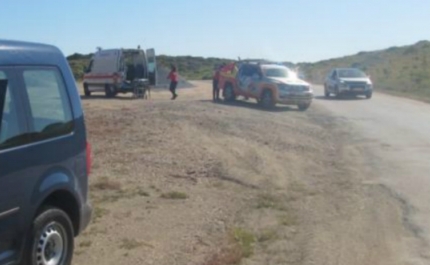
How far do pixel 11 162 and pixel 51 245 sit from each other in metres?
1.05

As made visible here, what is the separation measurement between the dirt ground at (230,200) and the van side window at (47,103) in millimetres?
1475

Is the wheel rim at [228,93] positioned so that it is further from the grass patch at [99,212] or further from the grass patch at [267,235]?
the grass patch at [267,235]

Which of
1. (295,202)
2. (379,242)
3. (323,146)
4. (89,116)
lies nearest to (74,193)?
(379,242)

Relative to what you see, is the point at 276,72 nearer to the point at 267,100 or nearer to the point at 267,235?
the point at 267,100

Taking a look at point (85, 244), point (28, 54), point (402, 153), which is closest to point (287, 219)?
point (85, 244)

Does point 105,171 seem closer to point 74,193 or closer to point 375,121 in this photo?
point 74,193

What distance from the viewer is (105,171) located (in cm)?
1172

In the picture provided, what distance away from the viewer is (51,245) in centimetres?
622

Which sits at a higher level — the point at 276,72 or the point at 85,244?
the point at 85,244

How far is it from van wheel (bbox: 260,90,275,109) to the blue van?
2150 centimetres

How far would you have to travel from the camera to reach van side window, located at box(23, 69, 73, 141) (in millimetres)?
5969

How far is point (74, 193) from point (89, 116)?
46.7 feet

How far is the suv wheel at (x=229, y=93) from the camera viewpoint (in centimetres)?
3063

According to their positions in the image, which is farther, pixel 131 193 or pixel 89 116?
pixel 89 116
